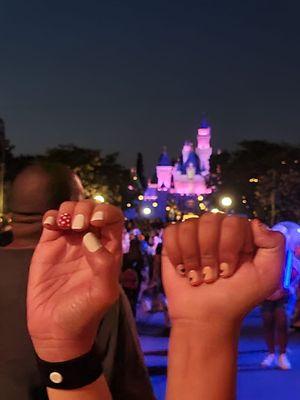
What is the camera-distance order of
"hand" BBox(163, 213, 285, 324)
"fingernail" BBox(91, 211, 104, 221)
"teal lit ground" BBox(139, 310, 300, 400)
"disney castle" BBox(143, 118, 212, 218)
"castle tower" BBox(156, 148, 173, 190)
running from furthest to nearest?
"castle tower" BBox(156, 148, 173, 190) → "disney castle" BBox(143, 118, 212, 218) → "teal lit ground" BBox(139, 310, 300, 400) → "fingernail" BBox(91, 211, 104, 221) → "hand" BBox(163, 213, 285, 324)

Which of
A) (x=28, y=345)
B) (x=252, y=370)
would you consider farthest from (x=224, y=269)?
(x=252, y=370)

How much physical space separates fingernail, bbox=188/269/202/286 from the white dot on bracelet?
446 mm

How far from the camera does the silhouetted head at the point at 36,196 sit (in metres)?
2.76

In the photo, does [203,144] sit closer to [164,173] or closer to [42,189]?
[164,173]

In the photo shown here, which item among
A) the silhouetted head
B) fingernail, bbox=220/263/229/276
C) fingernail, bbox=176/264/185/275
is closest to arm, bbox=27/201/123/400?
fingernail, bbox=176/264/185/275

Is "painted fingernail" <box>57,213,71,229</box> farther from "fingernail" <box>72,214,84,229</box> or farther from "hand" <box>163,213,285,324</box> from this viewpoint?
"hand" <box>163,213,285,324</box>

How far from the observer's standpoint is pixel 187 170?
12131 cm

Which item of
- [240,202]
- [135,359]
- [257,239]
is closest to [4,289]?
[135,359]

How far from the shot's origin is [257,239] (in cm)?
177

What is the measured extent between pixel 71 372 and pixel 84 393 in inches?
3.9

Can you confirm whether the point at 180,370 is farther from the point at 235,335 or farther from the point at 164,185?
the point at 164,185

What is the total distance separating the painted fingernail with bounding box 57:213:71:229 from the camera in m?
1.95

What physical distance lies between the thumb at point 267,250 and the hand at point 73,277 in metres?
0.34

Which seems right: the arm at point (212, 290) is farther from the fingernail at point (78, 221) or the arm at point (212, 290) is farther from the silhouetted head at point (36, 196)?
the silhouetted head at point (36, 196)
